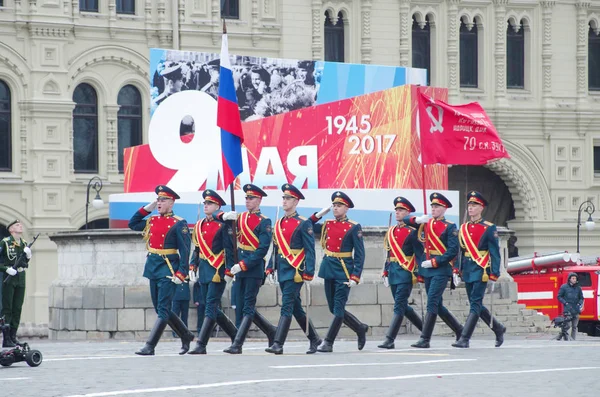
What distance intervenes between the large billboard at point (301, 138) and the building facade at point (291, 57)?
942cm

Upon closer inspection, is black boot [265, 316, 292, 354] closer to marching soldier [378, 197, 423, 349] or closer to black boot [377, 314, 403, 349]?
black boot [377, 314, 403, 349]

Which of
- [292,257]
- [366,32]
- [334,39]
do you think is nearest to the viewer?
[292,257]

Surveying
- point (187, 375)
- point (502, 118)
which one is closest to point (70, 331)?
point (187, 375)

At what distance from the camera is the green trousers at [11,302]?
19.4m

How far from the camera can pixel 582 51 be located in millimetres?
45219

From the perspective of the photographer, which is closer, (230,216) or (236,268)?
(236,268)

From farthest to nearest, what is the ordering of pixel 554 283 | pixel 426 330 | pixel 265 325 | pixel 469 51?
pixel 469 51 → pixel 554 283 → pixel 426 330 → pixel 265 325

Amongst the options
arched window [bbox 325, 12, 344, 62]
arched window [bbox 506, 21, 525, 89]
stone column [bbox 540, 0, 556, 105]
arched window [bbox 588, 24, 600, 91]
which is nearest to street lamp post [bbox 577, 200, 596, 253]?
stone column [bbox 540, 0, 556, 105]

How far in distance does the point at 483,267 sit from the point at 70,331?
1026cm

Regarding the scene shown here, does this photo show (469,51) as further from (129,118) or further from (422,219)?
(422,219)

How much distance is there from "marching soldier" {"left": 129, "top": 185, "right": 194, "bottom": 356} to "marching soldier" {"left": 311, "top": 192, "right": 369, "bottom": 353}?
146 centimetres

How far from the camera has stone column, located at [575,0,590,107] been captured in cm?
4516

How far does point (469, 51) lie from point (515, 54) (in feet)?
4.53

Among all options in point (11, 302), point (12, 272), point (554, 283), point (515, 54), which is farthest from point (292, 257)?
point (515, 54)
